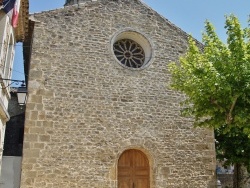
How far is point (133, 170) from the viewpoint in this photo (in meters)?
10.7

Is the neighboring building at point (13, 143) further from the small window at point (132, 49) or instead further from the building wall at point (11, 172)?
the small window at point (132, 49)

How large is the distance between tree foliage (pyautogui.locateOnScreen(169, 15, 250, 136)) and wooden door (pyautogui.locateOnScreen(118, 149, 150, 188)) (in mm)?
2815

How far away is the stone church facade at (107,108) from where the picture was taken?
9.77m

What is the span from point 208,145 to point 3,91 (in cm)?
734

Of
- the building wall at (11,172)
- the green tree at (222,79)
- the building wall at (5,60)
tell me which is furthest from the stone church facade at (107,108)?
the green tree at (222,79)

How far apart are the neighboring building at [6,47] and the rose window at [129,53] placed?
3359 millimetres

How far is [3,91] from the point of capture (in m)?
9.28

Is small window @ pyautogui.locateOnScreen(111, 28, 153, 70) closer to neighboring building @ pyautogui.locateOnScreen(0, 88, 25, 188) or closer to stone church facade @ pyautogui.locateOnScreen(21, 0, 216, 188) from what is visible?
stone church facade @ pyautogui.locateOnScreen(21, 0, 216, 188)

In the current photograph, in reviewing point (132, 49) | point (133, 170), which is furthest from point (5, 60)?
point (133, 170)

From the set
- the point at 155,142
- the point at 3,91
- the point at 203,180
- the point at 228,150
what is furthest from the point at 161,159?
the point at 3,91

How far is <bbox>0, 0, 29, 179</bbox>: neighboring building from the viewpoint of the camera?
8484 millimetres

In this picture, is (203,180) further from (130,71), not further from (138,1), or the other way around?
(138,1)

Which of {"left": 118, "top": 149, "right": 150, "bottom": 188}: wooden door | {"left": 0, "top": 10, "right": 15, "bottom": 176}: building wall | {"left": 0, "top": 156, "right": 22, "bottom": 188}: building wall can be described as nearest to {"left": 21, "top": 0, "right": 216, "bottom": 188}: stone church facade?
{"left": 118, "top": 149, "right": 150, "bottom": 188}: wooden door

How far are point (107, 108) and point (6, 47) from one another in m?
3.70
